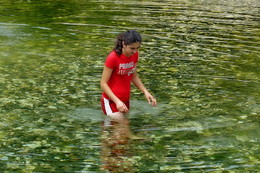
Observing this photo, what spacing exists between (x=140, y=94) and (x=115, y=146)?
11.0 feet

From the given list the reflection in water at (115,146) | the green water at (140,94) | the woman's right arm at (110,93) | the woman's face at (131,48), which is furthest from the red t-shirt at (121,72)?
the green water at (140,94)

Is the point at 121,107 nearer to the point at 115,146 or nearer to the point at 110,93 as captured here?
the point at 110,93

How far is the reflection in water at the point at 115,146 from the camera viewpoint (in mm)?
7723

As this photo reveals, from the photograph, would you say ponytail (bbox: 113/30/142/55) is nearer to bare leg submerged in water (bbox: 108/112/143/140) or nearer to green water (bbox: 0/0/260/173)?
bare leg submerged in water (bbox: 108/112/143/140)

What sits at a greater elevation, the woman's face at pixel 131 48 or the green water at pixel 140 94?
the woman's face at pixel 131 48

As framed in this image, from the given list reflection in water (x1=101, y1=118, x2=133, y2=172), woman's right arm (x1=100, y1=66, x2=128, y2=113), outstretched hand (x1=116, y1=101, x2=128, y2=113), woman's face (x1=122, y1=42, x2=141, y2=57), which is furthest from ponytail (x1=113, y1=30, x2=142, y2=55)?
reflection in water (x1=101, y1=118, x2=133, y2=172)

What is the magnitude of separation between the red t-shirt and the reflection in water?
54 cm

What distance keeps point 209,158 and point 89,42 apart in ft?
31.7

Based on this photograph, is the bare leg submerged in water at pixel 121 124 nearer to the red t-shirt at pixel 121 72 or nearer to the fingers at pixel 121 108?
A: the red t-shirt at pixel 121 72

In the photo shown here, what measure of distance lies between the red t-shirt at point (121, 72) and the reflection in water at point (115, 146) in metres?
0.54

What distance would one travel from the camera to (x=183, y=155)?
27.0 ft

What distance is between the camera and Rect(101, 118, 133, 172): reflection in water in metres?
7.72

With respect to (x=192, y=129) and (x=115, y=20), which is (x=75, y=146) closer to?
(x=192, y=129)

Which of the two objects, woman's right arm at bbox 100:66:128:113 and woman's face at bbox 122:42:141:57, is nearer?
woman's face at bbox 122:42:141:57
